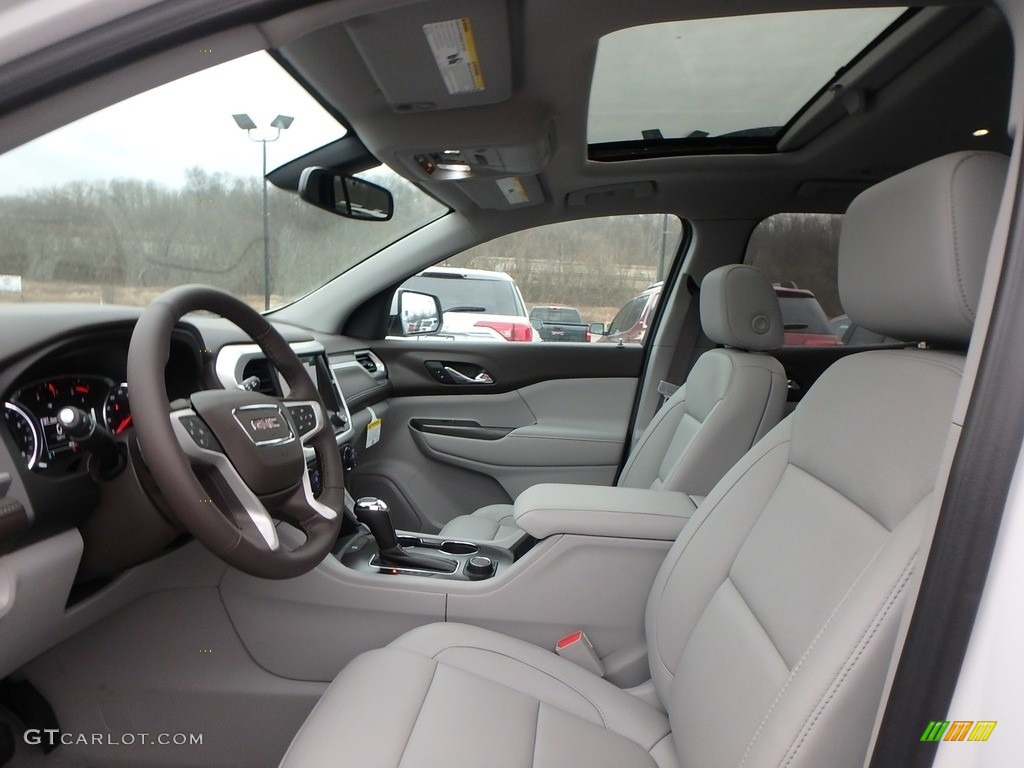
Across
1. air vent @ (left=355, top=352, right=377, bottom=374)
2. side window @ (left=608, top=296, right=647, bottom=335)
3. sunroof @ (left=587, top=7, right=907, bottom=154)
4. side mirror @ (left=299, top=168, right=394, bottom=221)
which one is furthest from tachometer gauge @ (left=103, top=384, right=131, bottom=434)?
side window @ (left=608, top=296, right=647, bottom=335)

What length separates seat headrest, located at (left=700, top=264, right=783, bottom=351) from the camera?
7.36ft

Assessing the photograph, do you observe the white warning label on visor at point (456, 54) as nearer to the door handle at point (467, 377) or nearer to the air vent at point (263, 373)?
the air vent at point (263, 373)

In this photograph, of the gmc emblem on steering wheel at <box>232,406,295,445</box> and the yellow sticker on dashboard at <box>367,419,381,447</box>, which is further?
the yellow sticker on dashboard at <box>367,419,381,447</box>

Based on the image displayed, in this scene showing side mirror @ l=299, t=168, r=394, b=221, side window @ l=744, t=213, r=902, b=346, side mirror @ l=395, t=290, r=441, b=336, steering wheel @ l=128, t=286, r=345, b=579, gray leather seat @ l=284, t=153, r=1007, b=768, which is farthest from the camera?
side mirror @ l=395, t=290, r=441, b=336

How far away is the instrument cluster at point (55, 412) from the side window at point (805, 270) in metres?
2.65

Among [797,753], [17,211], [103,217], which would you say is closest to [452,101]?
[103,217]

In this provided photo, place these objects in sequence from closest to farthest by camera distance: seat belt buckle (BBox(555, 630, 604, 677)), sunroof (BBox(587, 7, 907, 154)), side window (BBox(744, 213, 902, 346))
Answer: seat belt buckle (BBox(555, 630, 604, 677)), sunroof (BBox(587, 7, 907, 154)), side window (BBox(744, 213, 902, 346))

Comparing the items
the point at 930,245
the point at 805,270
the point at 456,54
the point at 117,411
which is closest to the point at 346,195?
the point at 456,54

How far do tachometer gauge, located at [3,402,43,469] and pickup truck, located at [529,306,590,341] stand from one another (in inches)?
95.9

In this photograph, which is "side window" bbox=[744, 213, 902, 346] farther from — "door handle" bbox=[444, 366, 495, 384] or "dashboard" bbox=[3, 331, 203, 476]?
"dashboard" bbox=[3, 331, 203, 476]

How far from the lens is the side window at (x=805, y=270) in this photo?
10.4ft

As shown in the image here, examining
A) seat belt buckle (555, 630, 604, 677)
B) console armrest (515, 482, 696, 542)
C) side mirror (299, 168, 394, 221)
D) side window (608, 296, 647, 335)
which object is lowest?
seat belt buckle (555, 630, 604, 677)

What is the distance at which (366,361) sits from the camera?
3094 millimetres

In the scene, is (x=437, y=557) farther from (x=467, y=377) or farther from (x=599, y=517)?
(x=467, y=377)
